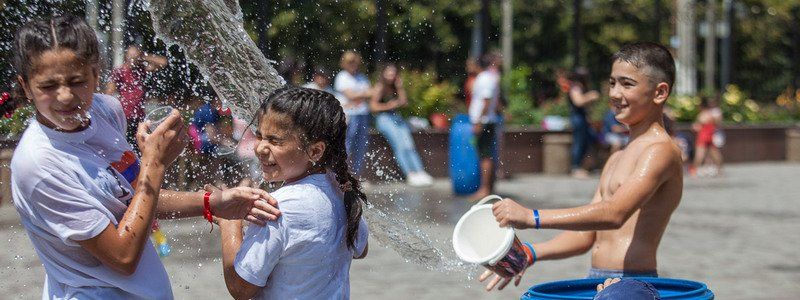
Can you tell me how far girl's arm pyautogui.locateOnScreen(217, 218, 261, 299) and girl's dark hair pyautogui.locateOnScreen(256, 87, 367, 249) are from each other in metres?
0.27

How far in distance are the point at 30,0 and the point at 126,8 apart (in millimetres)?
903

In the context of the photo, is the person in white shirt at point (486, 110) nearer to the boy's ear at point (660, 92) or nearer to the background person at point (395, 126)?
the background person at point (395, 126)

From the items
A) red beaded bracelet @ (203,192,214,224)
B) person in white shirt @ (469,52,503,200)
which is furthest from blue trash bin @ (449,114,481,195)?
red beaded bracelet @ (203,192,214,224)

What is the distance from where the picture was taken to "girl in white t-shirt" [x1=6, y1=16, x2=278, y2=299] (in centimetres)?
266

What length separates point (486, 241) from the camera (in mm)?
3631

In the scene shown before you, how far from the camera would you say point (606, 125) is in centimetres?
1738

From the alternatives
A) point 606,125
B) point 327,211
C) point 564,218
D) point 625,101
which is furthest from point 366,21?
point 606,125

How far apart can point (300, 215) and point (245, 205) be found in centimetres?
14

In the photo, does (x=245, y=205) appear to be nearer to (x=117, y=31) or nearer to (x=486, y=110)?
(x=117, y=31)

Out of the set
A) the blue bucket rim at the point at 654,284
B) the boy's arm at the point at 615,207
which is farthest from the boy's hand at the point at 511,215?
the blue bucket rim at the point at 654,284

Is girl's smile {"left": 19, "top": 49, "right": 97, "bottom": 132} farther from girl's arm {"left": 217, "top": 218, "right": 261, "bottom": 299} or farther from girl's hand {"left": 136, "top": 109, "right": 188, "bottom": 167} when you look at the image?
girl's arm {"left": 217, "top": 218, "right": 261, "bottom": 299}

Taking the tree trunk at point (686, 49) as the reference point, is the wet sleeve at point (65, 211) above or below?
above

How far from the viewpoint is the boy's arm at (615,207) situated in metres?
3.46

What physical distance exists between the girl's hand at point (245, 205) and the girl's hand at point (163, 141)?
14 cm
